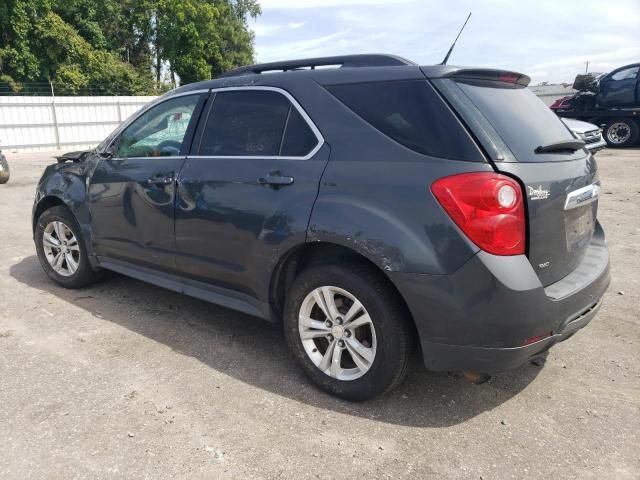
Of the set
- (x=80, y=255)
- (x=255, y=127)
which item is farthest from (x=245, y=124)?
(x=80, y=255)

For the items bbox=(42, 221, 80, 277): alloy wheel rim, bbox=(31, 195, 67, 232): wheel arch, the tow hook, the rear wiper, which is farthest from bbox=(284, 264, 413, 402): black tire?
bbox=(31, 195, 67, 232): wheel arch

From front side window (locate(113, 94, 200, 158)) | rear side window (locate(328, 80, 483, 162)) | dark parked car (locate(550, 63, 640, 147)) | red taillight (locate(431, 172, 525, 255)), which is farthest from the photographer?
dark parked car (locate(550, 63, 640, 147))

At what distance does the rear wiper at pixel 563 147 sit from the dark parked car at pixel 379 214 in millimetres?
12

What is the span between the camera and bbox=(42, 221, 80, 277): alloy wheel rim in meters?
4.68

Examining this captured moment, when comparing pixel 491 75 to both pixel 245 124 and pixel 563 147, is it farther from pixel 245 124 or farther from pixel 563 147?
pixel 245 124

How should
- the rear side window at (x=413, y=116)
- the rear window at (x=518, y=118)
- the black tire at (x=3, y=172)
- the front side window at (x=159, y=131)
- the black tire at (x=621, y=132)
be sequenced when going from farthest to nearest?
the black tire at (x=621, y=132), the black tire at (x=3, y=172), the front side window at (x=159, y=131), the rear window at (x=518, y=118), the rear side window at (x=413, y=116)

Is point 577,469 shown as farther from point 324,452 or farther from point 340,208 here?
point 340,208

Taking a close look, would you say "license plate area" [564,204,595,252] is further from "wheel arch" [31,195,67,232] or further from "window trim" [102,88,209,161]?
"wheel arch" [31,195,67,232]

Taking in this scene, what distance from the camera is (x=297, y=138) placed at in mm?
3086

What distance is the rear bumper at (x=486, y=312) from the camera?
8.01ft

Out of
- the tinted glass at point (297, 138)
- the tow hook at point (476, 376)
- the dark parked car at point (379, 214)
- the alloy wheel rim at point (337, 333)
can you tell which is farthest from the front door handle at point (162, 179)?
the tow hook at point (476, 376)

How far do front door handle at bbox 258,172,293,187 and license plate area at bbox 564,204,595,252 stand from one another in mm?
1504

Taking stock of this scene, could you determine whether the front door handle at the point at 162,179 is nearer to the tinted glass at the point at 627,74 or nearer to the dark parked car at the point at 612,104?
the dark parked car at the point at 612,104

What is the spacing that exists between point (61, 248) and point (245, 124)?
2.42 metres
